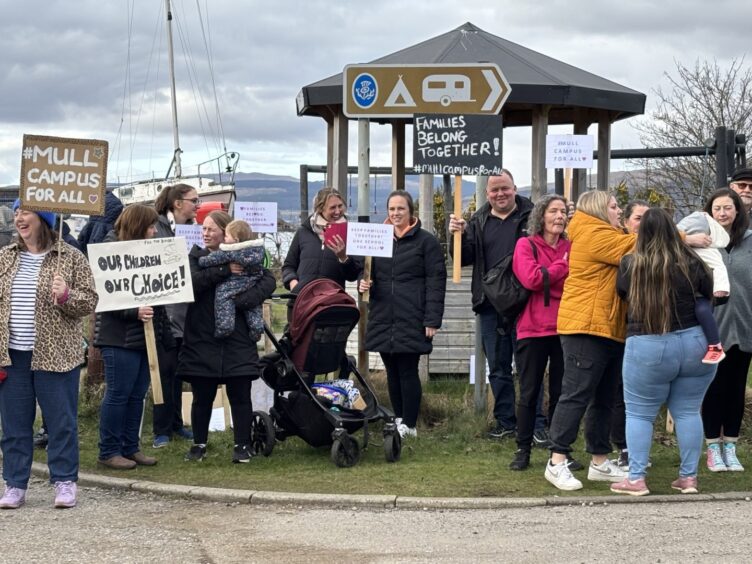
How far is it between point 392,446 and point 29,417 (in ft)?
8.45

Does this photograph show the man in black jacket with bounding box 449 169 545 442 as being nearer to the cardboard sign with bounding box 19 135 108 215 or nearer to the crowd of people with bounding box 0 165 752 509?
the crowd of people with bounding box 0 165 752 509

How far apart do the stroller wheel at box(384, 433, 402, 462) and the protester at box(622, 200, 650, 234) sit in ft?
7.34

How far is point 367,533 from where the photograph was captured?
655 cm

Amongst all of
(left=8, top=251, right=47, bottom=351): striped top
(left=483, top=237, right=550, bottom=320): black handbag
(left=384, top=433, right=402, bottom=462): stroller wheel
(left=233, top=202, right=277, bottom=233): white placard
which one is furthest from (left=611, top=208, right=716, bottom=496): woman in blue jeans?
(left=233, top=202, right=277, bottom=233): white placard

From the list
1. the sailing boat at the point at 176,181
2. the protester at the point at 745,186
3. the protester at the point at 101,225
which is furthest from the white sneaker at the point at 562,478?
the sailing boat at the point at 176,181

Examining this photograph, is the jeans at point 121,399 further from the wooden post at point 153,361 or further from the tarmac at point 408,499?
the tarmac at point 408,499

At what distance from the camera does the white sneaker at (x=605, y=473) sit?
25.6 ft

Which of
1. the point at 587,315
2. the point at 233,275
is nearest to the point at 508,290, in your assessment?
the point at 587,315

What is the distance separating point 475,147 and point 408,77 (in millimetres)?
843

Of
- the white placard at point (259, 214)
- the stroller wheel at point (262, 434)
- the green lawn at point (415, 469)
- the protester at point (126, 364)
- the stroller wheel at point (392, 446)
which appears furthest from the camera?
the white placard at point (259, 214)

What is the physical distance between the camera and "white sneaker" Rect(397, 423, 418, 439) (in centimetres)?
936

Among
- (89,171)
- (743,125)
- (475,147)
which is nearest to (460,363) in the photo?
(475,147)

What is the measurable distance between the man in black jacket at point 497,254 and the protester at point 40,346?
Result: 318cm

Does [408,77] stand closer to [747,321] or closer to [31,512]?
[747,321]
